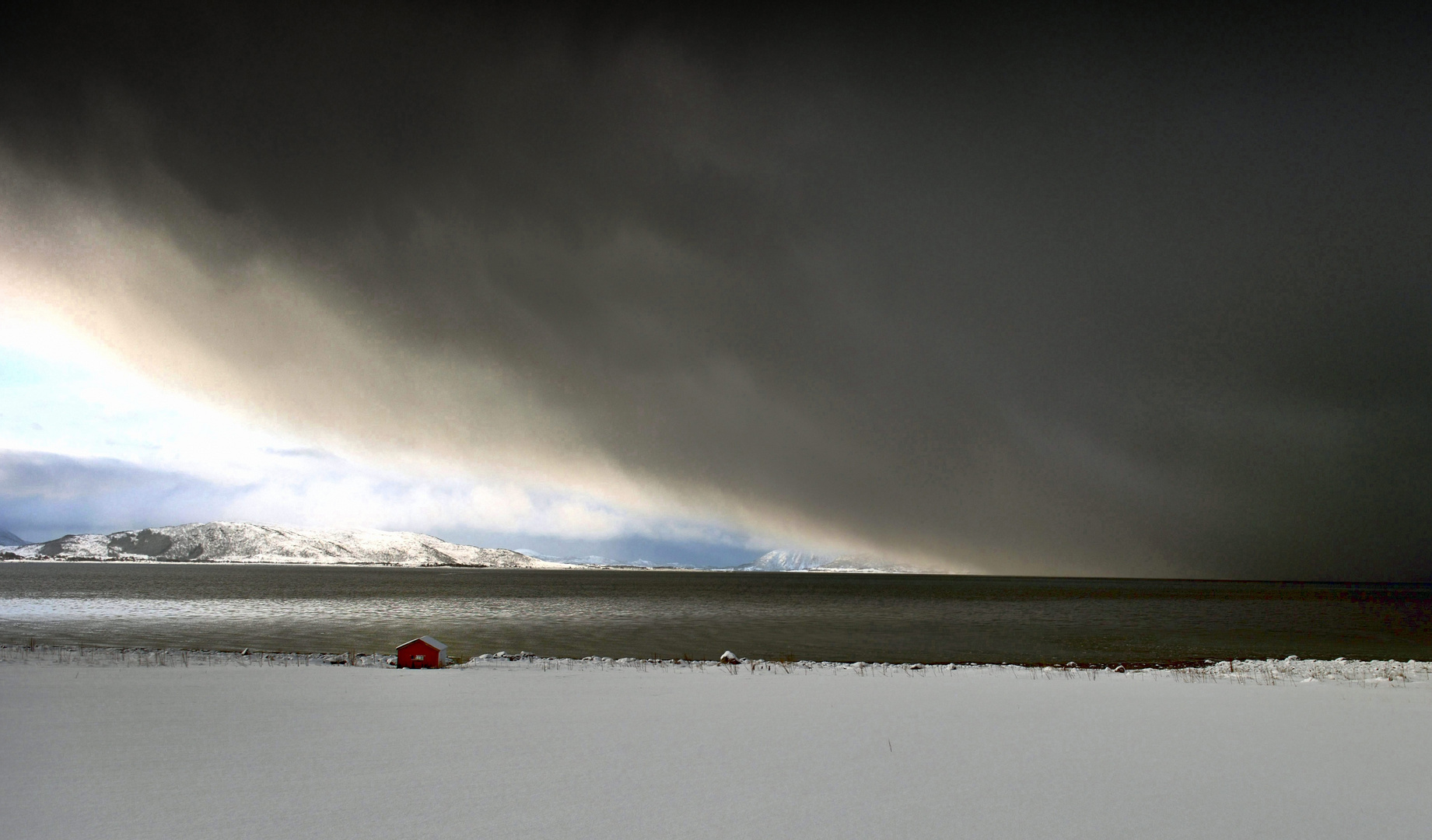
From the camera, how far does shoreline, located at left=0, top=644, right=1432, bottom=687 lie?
24062 mm

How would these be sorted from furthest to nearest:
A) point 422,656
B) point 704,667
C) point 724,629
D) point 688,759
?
1. point 724,629
2. point 704,667
3. point 422,656
4. point 688,759

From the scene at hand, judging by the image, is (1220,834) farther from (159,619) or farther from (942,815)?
(159,619)

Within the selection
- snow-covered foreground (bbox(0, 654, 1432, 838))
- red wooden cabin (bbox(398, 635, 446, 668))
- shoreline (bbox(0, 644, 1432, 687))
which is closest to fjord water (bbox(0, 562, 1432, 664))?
shoreline (bbox(0, 644, 1432, 687))

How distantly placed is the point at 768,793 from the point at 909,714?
7366 mm

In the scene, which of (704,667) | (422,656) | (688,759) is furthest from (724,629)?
(688,759)

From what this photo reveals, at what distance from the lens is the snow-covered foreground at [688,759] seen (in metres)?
9.08

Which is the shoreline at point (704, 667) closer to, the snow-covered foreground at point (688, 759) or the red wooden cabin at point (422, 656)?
the red wooden cabin at point (422, 656)

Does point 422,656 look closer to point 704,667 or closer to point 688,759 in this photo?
point 704,667

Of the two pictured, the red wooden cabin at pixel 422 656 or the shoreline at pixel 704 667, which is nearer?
the red wooden cabin at pixel 422 656

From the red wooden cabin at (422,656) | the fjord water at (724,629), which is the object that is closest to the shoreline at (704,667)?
the red wooden cabin at (422,656)

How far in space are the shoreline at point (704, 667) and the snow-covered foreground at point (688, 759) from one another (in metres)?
3.27

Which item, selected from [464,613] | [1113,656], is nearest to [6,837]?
[1113,656]

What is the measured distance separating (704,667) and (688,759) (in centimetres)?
1426

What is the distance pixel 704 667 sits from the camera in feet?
85.6
